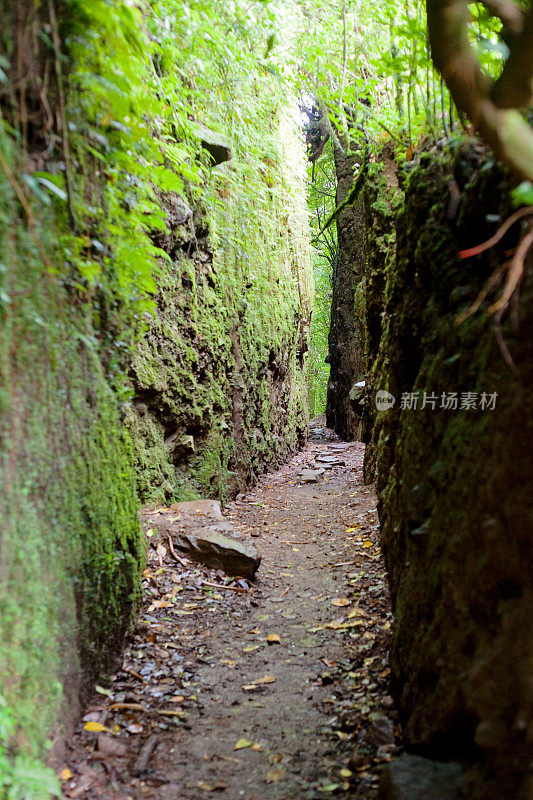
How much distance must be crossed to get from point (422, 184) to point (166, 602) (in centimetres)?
404

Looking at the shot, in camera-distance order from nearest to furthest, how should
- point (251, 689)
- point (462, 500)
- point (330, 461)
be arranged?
point (462, 500) < point (251, 689) < point (330, 461)

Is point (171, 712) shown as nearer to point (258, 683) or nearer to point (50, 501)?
point (258, 683)

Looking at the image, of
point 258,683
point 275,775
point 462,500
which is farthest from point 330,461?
point 462,500

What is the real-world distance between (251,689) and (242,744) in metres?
0.60

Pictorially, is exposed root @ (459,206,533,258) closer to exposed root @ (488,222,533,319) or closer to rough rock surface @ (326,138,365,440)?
exposed root @ (488,222,533,319)

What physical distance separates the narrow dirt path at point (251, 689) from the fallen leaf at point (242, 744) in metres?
0.01

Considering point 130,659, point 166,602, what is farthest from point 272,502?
point 130,659

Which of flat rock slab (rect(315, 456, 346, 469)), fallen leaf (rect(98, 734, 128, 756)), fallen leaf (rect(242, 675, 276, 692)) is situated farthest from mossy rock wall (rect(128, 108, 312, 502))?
fallen leaf (rect(98, 734, 128, 756))

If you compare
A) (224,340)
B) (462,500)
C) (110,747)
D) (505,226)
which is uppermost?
(224,340)

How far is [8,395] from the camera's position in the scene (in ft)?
7.54

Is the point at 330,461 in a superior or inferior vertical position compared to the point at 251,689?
superior

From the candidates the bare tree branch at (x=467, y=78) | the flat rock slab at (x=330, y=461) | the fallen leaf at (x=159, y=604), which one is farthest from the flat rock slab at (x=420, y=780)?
the flat rock slab at (x=330, y=461)

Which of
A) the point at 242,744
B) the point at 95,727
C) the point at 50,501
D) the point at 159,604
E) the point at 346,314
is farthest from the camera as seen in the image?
the point at 346,314

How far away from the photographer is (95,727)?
9.85ft
